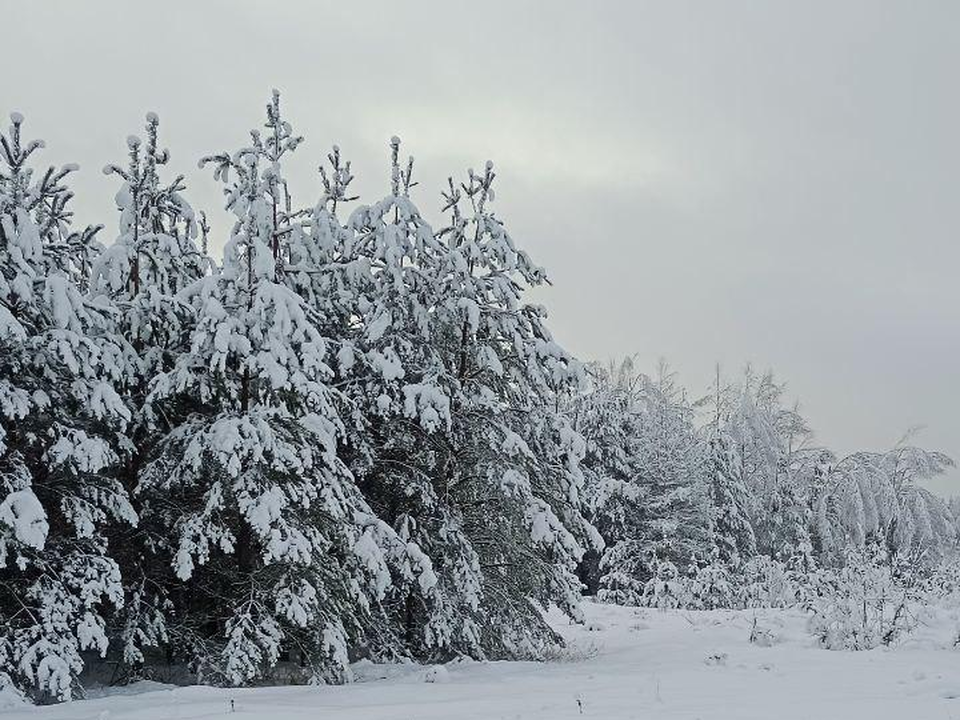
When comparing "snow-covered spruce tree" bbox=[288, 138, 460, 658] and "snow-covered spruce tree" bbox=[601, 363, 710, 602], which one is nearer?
"snow-covered spruce tree" bbox=[288, 138, 460, 658]

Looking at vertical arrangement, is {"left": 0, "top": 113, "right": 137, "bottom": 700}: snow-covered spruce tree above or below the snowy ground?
above

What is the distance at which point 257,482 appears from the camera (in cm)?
1062

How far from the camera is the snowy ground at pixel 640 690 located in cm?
766

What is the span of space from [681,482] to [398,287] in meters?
21.6

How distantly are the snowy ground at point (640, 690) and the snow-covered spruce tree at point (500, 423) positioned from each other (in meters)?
1.22

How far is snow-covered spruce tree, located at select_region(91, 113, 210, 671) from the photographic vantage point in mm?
11273

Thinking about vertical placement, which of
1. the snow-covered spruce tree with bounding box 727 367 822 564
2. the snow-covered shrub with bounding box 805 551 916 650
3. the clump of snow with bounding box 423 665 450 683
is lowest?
the clump of snow with bounding box 423 665 450 683

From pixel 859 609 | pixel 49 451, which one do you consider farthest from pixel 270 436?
pixel 859 609

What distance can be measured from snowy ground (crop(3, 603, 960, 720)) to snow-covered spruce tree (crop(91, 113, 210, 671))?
1718 mm

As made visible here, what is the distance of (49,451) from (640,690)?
23.2 ft

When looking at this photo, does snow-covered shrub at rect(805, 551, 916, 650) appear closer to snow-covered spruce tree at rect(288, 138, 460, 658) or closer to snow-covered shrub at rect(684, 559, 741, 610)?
snow-covered spruce tree at rect(288, 138, 460, 658)

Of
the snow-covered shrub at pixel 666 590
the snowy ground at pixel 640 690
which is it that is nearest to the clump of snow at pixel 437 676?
the snowy ground at pixel 640 690

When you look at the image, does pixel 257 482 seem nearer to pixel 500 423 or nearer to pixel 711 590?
pixel 500 423

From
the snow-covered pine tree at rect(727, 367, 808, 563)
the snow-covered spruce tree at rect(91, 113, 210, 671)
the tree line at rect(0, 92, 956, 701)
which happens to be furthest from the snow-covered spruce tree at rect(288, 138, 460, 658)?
the snow-covered pine tree at rect(727, 367, 808, 563)
